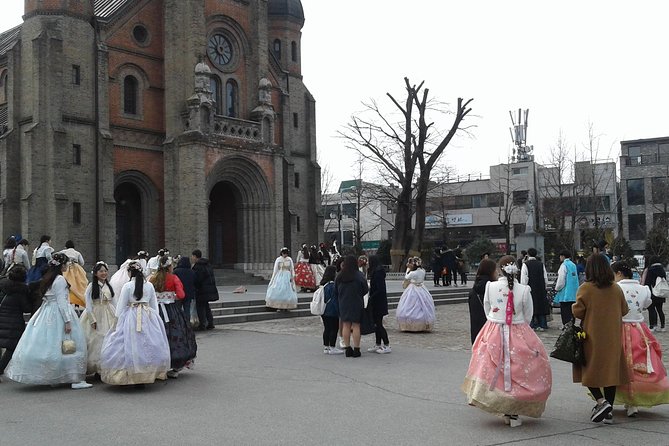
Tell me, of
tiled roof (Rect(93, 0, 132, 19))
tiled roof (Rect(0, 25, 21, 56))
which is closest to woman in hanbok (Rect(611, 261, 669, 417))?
tiled roof (Rect(93, 0, 132, 19))

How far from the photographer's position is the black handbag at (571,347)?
277 inches

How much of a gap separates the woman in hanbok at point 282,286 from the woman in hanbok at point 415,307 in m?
4.52

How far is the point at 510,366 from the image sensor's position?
6879mm

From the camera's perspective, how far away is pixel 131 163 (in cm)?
3050

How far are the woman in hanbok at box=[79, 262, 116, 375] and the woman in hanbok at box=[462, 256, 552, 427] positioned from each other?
533 cm

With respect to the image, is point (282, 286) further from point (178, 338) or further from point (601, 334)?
point (601, 334)

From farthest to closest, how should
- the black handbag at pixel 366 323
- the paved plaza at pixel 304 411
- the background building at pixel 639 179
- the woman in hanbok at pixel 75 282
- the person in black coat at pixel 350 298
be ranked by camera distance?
1. the background building at pixel 639 179
2. the woman in hanbok at pixel 75 282
3. the black handbag at pixel 366 323
4. the person in black coat at pixel 350 298
5. the paved plaza at pixel 304 411

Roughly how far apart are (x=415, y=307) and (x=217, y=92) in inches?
831

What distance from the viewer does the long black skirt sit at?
32.7 feet

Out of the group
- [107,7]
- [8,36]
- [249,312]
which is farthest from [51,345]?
[8,36]

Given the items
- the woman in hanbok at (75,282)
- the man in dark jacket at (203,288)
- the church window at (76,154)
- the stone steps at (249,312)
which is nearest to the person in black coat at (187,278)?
the man in dark jacket at (203,288)

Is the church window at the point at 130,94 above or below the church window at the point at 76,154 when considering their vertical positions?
above

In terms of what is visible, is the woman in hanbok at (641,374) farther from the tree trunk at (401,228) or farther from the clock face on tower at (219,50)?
the tree trunk at (401,228)

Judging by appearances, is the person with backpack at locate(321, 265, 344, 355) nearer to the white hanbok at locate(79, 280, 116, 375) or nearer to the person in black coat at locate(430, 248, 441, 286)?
the white hanbok at locate(79, 280, 116, 375)
